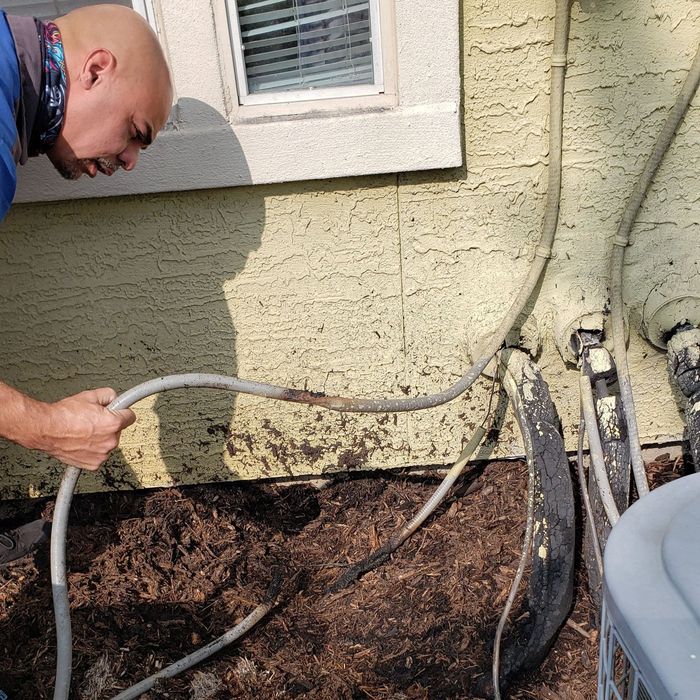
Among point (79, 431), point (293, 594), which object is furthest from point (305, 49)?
point (293, 594)

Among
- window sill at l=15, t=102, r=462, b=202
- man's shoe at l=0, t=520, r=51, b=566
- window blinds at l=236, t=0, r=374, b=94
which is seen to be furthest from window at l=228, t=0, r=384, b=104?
man's shoe at l=0, t=520, r=51, b=566

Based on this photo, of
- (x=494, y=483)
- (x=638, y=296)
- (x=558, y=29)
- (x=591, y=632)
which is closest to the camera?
(x=558, y=29)

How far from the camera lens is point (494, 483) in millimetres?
3189

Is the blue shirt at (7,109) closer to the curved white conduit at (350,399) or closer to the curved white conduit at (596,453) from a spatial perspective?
the curved white conduit at (350,399)

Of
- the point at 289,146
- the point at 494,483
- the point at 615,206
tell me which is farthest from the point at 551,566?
the point at 289,146

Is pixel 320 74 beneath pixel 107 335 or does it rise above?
above

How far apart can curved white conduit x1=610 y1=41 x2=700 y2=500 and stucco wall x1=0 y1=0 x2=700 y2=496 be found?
0.07 meters

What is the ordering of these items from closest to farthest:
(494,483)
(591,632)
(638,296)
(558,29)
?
(558,29) → (591,632) → (638,296) → (494,483)

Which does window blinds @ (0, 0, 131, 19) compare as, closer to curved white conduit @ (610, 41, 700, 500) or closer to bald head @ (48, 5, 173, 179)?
bald head @ (48, 5, 173, 179)

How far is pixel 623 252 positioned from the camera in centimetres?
274

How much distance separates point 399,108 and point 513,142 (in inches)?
17.5

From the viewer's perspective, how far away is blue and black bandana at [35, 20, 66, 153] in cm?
190

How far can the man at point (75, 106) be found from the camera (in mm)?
1845

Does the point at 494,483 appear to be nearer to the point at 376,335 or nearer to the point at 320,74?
the point at 376,335
